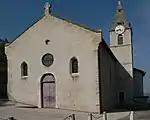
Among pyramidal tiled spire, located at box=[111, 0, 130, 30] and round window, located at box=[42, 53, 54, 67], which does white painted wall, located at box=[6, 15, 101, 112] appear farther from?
pyramidal tiled spire, located at box=[111, 0, 130, 30]

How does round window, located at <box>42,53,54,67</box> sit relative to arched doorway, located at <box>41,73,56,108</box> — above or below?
above

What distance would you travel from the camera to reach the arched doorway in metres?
25.3

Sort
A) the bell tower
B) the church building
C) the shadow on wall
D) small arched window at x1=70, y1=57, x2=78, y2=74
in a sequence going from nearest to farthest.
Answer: the church building < small arched window at x1=70, y1=57, x2=78, y2=74 < the shadow on wall < the bell tower

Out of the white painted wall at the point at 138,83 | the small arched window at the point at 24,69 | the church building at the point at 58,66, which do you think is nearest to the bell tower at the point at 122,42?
the white painted wall at the point at 138,83

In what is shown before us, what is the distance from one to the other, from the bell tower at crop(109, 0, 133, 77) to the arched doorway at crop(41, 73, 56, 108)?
16.5 metres

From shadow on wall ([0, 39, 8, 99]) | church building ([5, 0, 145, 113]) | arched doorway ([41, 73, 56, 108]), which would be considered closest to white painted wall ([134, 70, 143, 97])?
church building ([5, 0, 145, 113])

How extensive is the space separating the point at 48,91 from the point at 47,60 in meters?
2.77

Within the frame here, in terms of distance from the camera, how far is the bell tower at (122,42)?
130ft

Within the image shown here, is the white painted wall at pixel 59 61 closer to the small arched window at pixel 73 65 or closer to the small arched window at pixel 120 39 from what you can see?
the small arched window at pixel 73 65

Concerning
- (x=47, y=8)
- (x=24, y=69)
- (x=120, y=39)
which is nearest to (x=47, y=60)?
(x=24, y=69)

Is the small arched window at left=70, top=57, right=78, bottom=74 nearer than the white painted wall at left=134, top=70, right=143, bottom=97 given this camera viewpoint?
Yes

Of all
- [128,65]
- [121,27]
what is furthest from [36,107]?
[121,27]

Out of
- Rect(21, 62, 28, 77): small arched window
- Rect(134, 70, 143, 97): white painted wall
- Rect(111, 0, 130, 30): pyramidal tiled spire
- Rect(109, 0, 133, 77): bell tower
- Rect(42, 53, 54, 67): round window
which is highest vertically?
Rect(111, 0, 130, 30): pyramidal tiled spire

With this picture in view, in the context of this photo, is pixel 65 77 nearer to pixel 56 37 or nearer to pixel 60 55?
pixel 60 55
